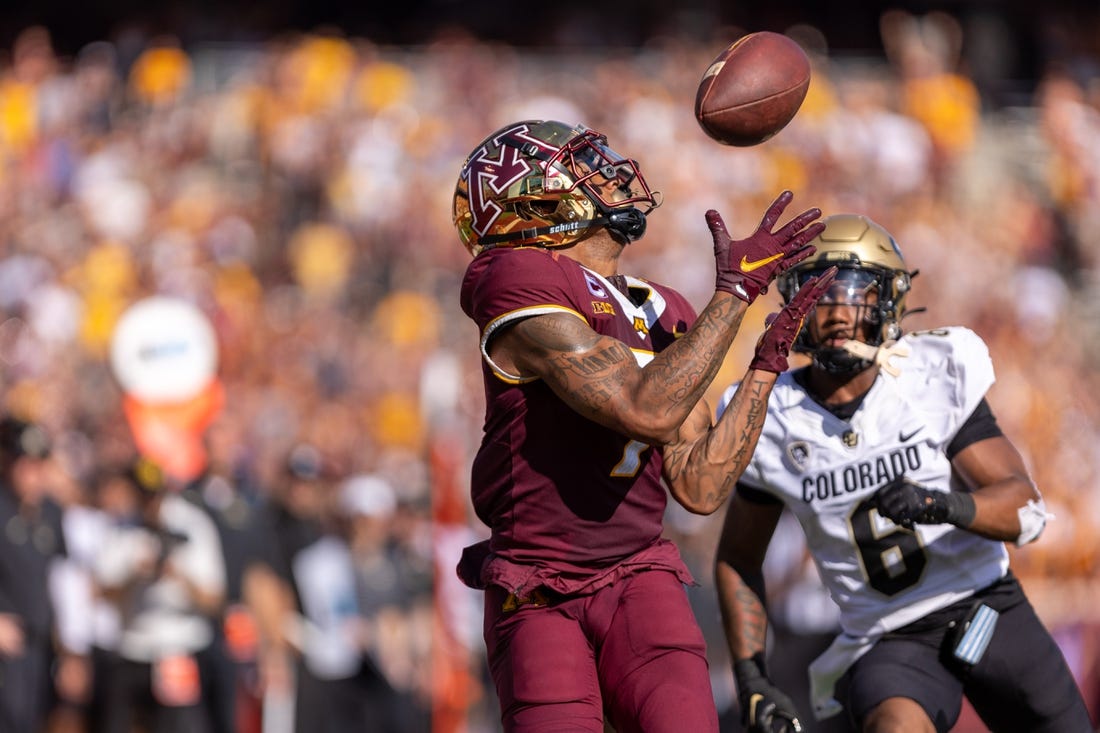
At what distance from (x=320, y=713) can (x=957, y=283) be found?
6764 mm

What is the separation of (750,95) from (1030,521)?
1.41 metres

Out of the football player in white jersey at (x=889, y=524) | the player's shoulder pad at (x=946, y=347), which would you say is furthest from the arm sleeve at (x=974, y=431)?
the player's shoulder pad at (x=946, y=347)

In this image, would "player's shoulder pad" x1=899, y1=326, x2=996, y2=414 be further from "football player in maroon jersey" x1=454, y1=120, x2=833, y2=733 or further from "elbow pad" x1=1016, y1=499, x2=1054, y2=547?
"football player in maroon jersey" x1=454, y1=120, x2=833, y2=733

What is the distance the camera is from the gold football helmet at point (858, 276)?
4.62 m

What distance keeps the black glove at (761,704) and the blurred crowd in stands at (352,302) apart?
451 centimetres

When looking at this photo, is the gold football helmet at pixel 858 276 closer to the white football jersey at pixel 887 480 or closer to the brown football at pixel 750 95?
the white football jersey at pixel 887 480

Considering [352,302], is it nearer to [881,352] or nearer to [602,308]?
[881,352]

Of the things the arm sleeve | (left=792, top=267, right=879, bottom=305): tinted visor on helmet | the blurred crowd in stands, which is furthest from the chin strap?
the blurred crowd in stands

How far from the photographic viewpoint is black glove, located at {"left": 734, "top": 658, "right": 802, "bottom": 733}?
417cm

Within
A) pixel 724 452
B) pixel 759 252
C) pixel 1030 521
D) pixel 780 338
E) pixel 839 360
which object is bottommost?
pixel 1030 521

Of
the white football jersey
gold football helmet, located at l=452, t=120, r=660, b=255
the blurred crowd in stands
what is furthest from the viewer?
the blurred crowd in stands

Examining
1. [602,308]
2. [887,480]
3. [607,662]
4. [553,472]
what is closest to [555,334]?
[602,308]

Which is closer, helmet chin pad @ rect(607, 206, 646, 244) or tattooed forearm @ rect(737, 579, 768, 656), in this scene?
helmet chin pad @ rect(607, 206, 646, 244)

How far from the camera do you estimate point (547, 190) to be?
3.88m
